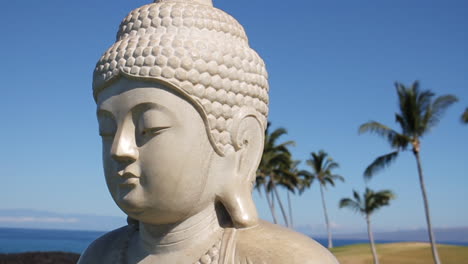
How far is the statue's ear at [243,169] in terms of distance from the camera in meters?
2.90

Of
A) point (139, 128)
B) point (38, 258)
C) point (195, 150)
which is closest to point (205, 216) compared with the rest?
point (195, 150)

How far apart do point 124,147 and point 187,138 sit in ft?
1.26

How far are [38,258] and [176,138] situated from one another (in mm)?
13983

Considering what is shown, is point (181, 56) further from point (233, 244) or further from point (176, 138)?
point (233, 244)

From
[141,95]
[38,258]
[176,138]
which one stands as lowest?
[38,258]

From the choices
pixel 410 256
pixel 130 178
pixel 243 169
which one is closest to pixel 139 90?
pixel 130 178

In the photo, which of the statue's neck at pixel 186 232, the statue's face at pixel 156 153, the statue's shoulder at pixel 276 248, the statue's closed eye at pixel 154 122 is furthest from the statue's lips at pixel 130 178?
the statue's shoulder at pixel 276 248

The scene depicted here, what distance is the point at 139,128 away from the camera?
271cm

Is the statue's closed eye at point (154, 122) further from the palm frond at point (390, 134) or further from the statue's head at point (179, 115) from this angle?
the palm frond at point (390, 134)

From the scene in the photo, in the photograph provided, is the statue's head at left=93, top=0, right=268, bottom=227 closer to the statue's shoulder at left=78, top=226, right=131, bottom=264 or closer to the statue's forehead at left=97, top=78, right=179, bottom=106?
the statue's forehead at left=97, top=78, right=179, bottom=106

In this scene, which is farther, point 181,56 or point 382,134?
point 382,134

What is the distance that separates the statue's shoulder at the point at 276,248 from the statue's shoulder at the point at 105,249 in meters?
0.99

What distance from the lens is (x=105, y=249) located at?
11.0 feet

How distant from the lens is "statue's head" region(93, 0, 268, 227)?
2.69 metres
